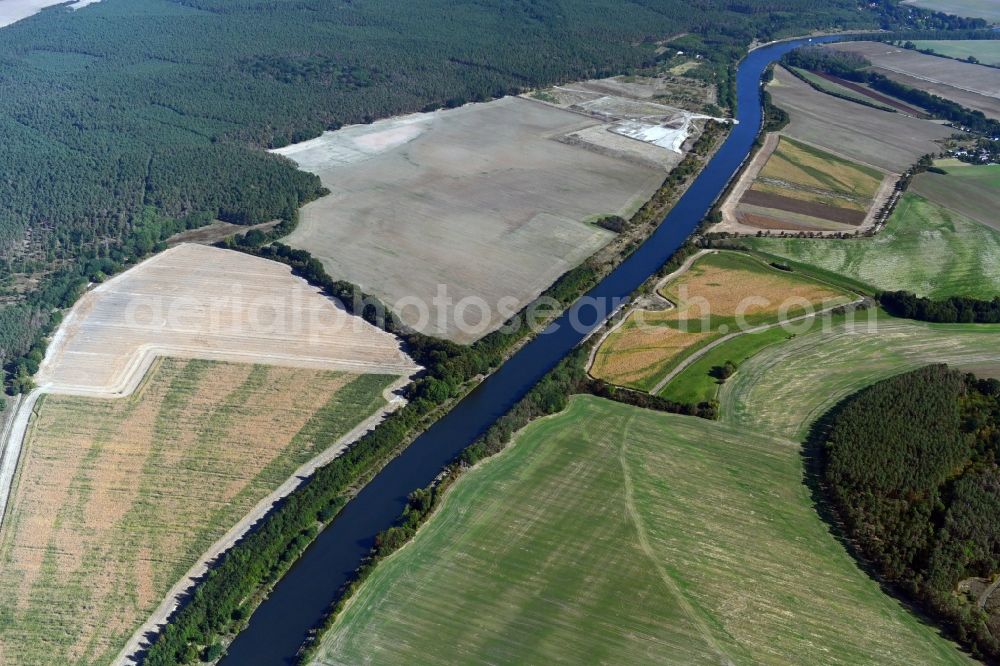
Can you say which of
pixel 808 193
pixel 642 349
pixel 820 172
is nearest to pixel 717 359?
pixel 642 349

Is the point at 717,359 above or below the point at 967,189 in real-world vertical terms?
below

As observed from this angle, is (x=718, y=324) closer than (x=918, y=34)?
Yes

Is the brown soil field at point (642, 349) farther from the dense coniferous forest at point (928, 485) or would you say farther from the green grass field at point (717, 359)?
the dense coniferous forest at point (928, 485)

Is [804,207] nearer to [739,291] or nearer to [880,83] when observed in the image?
[739,291]

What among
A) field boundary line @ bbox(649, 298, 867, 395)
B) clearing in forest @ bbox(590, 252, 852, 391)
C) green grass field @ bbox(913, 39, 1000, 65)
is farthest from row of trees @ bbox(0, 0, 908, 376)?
field boundary line @ bbox(649, 298, 867, 395)

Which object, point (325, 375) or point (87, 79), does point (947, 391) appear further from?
point (87, 79)

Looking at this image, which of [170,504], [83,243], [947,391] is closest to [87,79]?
[83,243]

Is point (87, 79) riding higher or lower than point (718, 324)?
higher
